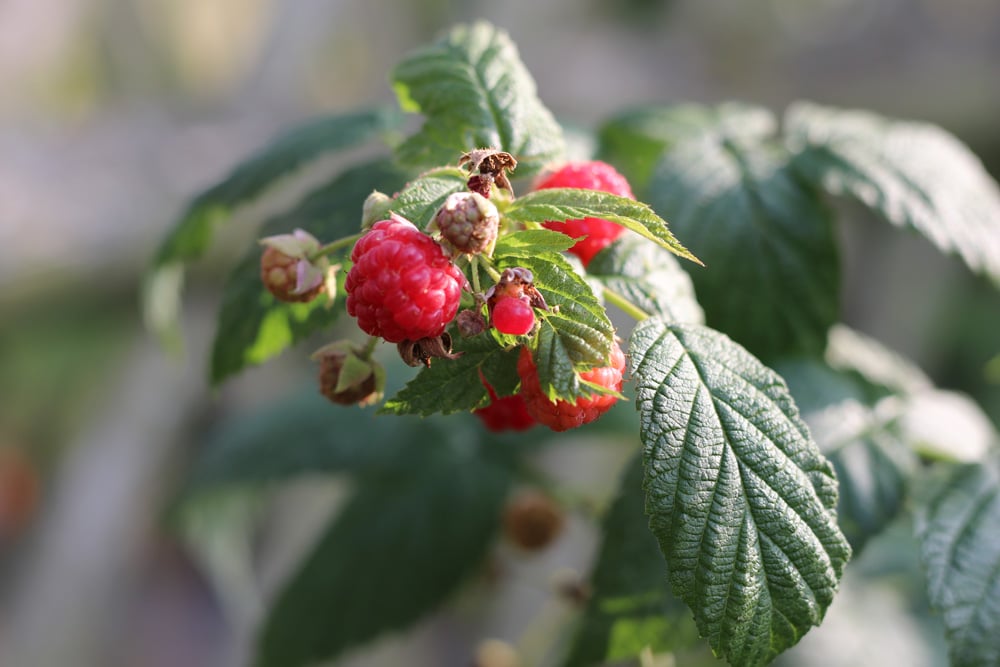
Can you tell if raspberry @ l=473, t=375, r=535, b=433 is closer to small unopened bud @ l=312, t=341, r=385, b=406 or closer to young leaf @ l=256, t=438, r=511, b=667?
small unopened bud @ l=312, t=341, r=385, b=406

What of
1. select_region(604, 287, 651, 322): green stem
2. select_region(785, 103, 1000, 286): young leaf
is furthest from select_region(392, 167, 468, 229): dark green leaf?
select_region(785, 103, 1000, 286): young leaf

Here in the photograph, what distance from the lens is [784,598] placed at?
0.43 metres

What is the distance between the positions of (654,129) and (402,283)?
1.31ft

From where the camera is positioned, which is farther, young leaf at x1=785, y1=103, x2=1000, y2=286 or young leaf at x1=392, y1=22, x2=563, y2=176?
young leaf at x1=785, y1=103, x2=1000, y2=286

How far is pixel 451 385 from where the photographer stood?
0.43 meters

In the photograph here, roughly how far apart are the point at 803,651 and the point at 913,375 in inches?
13.3

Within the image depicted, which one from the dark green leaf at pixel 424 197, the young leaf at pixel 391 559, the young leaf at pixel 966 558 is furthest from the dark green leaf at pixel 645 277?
the young leaf at pixel 391 559

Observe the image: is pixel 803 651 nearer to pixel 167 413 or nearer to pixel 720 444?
pixel 720 444

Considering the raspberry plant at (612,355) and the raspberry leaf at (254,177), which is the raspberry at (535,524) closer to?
the raspberry plant at (612,355)

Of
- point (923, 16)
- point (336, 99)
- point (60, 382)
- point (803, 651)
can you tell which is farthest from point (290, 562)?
point (923, 16)

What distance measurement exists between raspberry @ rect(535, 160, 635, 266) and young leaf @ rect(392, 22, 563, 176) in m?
0.02

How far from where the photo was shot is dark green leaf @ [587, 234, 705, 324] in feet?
1.62

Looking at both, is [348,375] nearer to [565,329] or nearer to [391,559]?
[565,329]

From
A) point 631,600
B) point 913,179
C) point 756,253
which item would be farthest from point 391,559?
point 913,179
